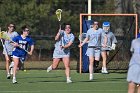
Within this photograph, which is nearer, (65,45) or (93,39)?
(65,45)

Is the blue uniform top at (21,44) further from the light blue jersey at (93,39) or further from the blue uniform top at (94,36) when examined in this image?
the blue uniform top at (94,36)

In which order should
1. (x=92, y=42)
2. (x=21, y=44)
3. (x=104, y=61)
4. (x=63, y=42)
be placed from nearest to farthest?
(x=21, y=44) < (x=63, y=42) < (x=92, y=42) < (x=104, y=61)

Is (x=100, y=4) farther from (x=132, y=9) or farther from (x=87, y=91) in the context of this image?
(x=87, y=91)

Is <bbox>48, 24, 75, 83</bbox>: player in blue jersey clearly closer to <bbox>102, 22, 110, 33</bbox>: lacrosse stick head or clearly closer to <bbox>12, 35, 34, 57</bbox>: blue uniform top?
<bbox>12, 35, 34, 57</bbox>: blue uniform top

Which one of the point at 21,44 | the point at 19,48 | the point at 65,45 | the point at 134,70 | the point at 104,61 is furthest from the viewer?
the point at 104,61

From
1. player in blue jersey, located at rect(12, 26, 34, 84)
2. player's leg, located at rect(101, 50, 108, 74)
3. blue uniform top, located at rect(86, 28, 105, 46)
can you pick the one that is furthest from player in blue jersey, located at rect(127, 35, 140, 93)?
player's leg, located at rect(101, 50, 108, 74)

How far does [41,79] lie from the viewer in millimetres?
19469

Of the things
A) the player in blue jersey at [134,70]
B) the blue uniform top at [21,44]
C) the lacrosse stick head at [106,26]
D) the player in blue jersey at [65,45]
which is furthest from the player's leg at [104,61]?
the player in blue jersey at [134,70]

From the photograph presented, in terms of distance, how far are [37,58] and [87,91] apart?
15.3 metres

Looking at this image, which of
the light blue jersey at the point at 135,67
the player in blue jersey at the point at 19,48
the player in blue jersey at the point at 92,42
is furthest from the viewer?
the player in blue jersey at the point at 92,42

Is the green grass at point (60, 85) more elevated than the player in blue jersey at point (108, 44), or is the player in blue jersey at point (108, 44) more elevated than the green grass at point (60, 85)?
the player in blue jersey at point (108, 44)

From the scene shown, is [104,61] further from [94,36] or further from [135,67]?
[135,67]

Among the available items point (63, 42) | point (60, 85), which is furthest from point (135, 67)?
point (63, 42)

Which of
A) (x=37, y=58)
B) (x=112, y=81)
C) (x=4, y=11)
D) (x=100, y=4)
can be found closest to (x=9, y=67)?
(x=112, y=81)
